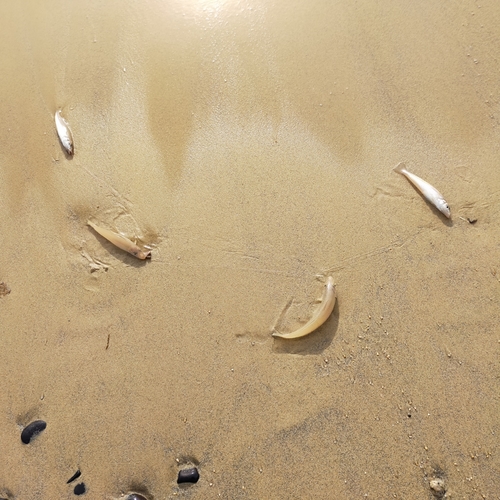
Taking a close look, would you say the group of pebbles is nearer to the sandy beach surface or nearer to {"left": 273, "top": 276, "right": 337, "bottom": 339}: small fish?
the sandy beach surface

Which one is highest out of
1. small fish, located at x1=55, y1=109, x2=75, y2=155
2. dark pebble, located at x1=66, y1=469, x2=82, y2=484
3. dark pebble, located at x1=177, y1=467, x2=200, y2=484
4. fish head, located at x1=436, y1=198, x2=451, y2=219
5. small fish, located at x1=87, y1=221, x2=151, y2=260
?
small fish, located at x1=55, y1=109, x2=75, y2=155

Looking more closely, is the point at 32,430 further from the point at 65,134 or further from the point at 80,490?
the point at 65,134

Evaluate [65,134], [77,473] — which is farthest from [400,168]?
[77,473]

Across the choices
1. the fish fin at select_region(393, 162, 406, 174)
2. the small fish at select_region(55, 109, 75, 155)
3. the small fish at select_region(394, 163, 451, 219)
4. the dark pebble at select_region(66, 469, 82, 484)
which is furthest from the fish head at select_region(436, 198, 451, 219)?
the dark pebble at select_region(66, 469, 82, 484)

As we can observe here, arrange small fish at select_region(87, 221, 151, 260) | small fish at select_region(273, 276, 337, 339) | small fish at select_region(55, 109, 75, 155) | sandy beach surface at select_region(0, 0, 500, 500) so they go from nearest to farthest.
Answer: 1. sandy beach surface at select_region(0, 0, 500, 500)
2. small fish at select_region(273, 276, 337, 339)
3. small fish at select_region(87, 221, 151, 260)
4. small fish at select_region(55, 109, 75, 155)

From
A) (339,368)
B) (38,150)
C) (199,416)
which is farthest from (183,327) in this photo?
(38,150)
